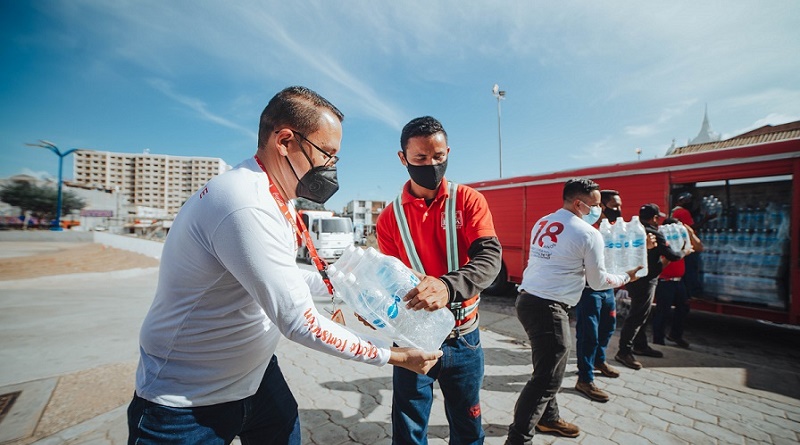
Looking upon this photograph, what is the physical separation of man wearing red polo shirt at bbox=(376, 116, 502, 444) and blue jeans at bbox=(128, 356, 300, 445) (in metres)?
0.62

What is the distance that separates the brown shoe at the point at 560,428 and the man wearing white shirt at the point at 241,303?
87.7 inches

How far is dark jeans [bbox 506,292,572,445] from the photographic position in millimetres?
2465

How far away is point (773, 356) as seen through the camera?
5051 mm

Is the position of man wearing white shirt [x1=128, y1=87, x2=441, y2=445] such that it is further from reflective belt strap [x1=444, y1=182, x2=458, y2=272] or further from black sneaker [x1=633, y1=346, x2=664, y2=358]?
black sneaker [x1=633, y1=346, x2=664, y2=358]

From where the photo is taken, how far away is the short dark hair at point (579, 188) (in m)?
2.83

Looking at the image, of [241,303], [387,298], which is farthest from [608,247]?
[241,303]

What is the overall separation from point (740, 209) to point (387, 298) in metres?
8.02

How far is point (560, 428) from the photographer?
2.85 metres

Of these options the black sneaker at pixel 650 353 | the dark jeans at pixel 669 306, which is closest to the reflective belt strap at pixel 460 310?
the black sneaker at pixel 650 353

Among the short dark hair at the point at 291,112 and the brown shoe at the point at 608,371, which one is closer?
the short dark hair at the point at 291,112

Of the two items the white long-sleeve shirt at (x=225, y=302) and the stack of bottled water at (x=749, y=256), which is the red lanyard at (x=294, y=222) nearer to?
the white long-sleeve shirt at (x=225, y=302)

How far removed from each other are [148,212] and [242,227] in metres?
109

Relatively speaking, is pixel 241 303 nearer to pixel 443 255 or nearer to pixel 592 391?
pixel 443 255

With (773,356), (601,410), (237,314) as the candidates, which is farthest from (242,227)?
(773,356)
